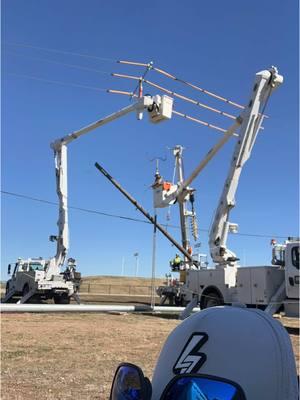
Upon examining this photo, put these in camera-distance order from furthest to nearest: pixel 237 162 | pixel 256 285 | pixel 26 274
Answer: pixel 26 274
pixel 237 162
pixel 256 285

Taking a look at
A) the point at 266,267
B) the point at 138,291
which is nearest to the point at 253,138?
the point at 266,267

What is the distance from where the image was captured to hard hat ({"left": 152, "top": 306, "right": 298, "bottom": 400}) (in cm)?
187

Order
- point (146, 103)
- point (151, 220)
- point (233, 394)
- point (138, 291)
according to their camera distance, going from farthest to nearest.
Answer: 1. point (138, 291)
2. point (151, 220)
3. point (146, 103)
4. point (233, 394)

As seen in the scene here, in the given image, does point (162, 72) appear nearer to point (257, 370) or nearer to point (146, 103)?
point (146, 103)

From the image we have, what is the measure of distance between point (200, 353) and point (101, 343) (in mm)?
8234

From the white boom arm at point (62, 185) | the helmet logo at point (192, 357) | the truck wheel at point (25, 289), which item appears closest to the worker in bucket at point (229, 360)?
the helmet logo at point (192, 357)

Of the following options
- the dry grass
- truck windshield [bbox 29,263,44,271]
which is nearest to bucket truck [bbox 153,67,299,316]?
the dry grass

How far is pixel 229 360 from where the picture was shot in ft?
6.24

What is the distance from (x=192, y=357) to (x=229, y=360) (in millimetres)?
161

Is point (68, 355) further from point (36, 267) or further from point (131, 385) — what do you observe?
point (36, 267)

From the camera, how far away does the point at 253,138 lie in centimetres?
1789

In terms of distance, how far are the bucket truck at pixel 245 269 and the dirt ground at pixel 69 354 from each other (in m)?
1.39

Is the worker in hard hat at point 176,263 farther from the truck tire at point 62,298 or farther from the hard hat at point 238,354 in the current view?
the hard hat at point 238,354

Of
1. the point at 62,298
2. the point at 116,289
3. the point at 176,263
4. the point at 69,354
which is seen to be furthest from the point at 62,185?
the point at 116,289
